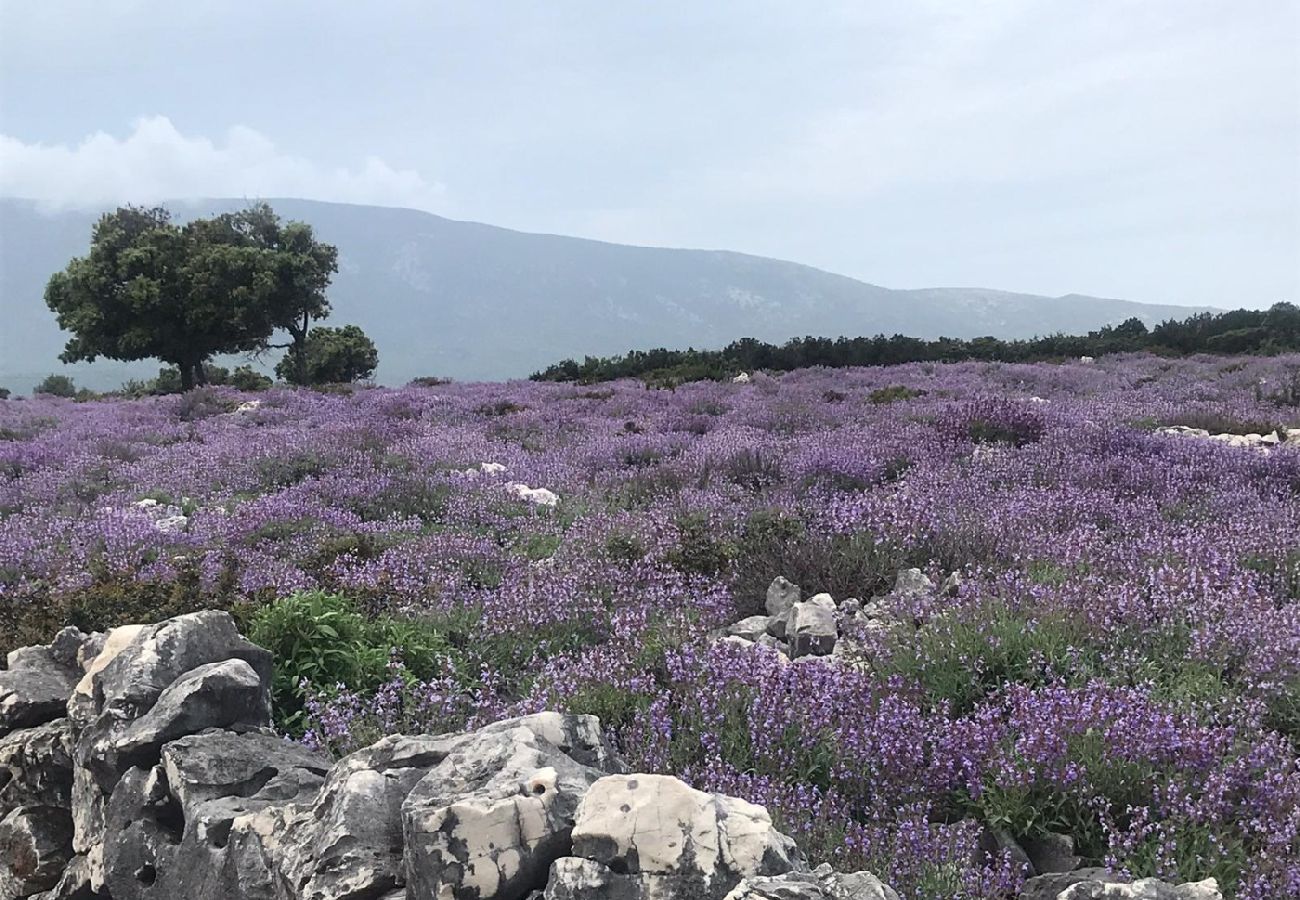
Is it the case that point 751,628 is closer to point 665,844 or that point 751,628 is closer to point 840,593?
point 840,593

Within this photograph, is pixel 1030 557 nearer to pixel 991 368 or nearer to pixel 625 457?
→ pixel 625 457

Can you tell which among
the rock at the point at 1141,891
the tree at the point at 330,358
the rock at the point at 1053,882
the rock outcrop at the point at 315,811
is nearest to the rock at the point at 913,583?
the rock outcrop at the point at 315,811

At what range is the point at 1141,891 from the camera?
7.24 feet

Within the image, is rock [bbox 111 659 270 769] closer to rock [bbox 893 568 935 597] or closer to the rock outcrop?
the rock outcrop

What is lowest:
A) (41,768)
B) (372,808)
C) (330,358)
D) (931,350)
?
(41,768)

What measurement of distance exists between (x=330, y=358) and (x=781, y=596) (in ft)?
153

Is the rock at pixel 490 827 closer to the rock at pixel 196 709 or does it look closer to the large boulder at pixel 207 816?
the large boulder at pixel 207 816

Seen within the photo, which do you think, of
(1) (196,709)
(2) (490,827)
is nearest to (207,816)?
(1) (196,709)

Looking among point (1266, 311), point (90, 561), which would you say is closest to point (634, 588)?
point (90, 561)

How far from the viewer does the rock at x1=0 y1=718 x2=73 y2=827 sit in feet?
12.9

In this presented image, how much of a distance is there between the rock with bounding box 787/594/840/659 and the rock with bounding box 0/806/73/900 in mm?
3577

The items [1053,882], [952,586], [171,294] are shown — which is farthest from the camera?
[171,294]

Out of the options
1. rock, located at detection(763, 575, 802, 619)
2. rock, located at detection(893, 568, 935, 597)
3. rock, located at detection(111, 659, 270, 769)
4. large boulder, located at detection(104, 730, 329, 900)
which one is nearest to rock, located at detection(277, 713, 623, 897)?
large boulder, located at detection(104, 730, 329, 900)

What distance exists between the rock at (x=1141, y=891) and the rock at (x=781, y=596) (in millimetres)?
2876
